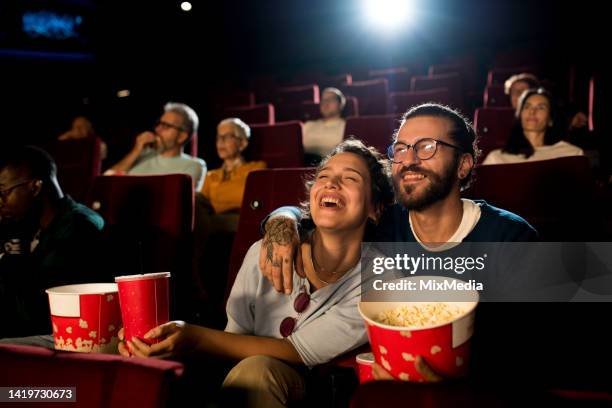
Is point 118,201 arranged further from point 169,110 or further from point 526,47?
point 526,47

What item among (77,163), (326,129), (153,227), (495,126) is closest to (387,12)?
(326,129)

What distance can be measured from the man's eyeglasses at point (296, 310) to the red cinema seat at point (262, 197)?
26 cm

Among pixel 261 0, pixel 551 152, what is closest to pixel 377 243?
pixel 551 152

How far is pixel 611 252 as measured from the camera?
0.89m

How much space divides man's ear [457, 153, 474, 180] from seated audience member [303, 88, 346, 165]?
4.78 ft

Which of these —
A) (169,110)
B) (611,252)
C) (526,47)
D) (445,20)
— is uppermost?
(445,20)

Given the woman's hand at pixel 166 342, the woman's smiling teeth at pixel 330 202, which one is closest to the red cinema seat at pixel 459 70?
the woman's smiling teeth at pixel 330 202

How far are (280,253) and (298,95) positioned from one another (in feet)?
8.41

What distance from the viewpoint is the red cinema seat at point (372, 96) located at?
9.63ft

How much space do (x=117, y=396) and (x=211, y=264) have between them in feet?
3.39

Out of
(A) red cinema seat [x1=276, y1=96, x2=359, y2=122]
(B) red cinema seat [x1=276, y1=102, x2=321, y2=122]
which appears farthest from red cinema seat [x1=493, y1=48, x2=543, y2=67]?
(B) red cinema seat [x1=276, y1=102, x2=321, y2=122]

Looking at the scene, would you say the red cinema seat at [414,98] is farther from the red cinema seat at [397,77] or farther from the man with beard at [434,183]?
the man with beard at [434,183]

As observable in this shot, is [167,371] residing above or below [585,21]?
below

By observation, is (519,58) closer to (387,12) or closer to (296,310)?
(387,12)
